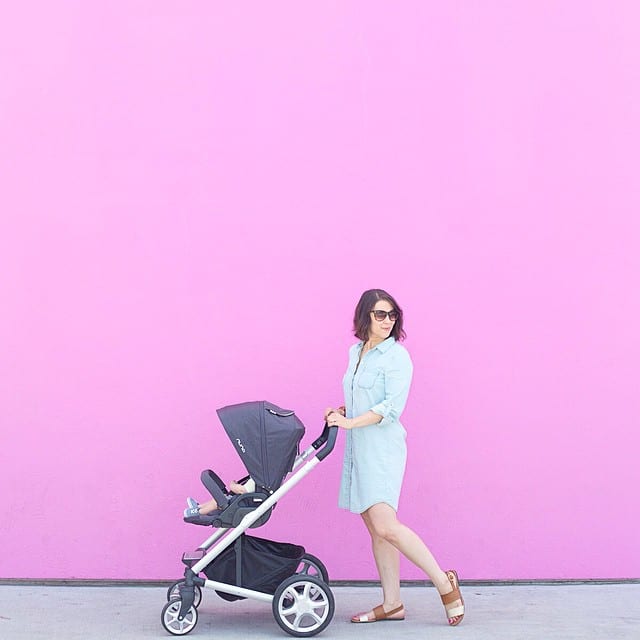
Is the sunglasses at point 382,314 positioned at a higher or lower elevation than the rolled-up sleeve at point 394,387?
higher

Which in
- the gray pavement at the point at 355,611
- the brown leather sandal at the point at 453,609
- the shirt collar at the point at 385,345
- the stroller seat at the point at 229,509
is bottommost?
the gray pavement at the point at 355,611

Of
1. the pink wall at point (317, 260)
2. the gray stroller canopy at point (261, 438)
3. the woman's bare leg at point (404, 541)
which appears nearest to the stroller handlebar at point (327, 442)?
the gray stroller canopy at point (261, 438)

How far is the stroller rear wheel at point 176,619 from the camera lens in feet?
13.7

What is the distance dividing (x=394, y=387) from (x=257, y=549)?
0.85m

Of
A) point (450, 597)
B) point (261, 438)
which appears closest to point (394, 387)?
point (261, 438)

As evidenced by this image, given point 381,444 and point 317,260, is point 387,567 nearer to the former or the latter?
point 381,444

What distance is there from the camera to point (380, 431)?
4.36m

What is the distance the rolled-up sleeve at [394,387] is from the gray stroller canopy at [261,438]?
1.14 ft

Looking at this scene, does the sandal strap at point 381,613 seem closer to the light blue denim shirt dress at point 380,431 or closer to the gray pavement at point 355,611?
the gray pavement at point 355,611

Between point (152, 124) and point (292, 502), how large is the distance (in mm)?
A: 1909

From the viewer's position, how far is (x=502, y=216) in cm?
508

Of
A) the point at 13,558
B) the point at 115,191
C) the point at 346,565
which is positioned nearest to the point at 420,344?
the point at 346,565

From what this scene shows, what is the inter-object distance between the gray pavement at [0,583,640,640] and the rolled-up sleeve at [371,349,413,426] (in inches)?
34.9

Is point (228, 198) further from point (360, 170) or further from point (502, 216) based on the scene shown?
point (502, 216)
